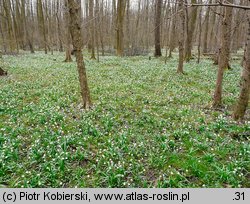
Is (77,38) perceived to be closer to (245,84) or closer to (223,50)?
(223,50)

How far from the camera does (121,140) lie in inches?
212

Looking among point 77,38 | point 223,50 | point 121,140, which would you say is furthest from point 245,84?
point 77,38

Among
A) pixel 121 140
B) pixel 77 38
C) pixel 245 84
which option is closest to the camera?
pixel 121 140

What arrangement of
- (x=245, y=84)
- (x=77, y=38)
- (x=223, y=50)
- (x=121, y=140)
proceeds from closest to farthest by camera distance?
(x=121, y=140) < (x=245, y=84) < (x=77, y=38) < (x=223, y=50)

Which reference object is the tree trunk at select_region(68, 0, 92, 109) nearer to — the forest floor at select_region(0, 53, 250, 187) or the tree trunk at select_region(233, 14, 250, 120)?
the forest floor at select_region(0, 53, 250, 187)

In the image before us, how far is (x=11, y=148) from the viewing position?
4902mm

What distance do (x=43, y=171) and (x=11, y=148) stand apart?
118 centimetres

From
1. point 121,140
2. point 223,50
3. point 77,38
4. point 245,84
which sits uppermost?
point 77,38

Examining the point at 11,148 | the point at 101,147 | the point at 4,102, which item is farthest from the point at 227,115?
the point at 4,102

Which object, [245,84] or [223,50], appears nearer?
[245,84]

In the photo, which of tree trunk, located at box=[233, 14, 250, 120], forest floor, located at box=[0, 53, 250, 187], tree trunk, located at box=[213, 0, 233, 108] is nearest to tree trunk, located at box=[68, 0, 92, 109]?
forest floor, located at box=[0, 53, 250, 187]

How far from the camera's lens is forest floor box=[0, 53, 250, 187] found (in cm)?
418

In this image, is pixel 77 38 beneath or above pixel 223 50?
above

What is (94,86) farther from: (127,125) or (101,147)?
(101,147)
